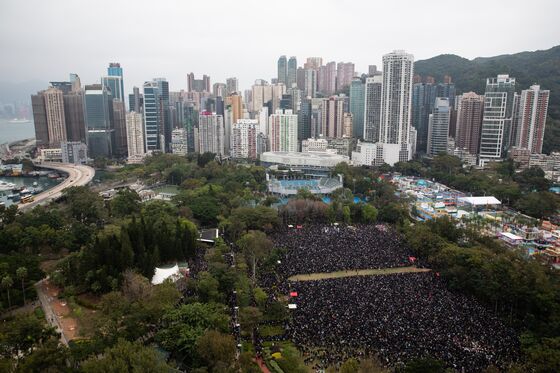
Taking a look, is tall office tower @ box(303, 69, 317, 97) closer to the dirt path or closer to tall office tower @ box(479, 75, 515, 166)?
tall office tower @ box(479, 75, 515, 166)

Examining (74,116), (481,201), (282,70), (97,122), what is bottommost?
(481,201)

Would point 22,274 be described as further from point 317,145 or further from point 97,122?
point 97,122

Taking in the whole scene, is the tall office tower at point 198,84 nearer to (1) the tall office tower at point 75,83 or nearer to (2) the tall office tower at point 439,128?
(1) the tall office tower at point 75,83

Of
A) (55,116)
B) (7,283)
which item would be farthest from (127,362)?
(55,116)

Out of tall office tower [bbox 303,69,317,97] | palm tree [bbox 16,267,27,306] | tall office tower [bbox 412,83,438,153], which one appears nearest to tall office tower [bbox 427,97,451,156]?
tall office tower [bbox 412,83,438,153]

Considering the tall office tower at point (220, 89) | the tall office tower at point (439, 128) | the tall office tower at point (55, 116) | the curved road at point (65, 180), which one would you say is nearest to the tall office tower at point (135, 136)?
the curved road at point (65, 180)

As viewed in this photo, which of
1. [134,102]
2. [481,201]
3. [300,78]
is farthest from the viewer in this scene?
[300,78]
